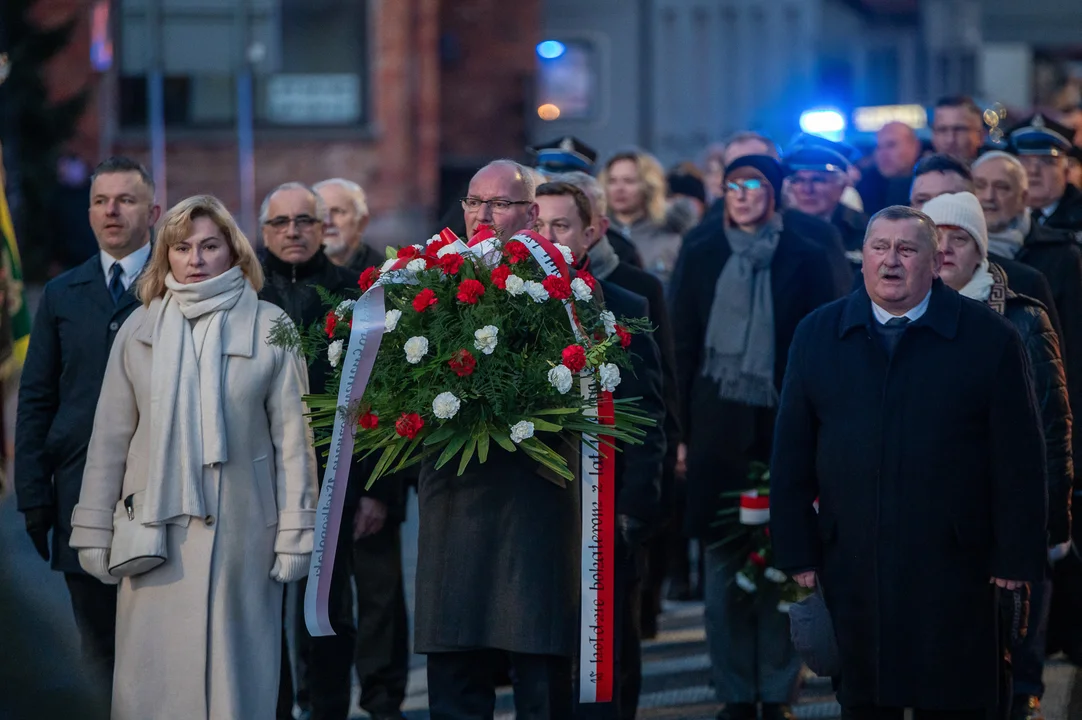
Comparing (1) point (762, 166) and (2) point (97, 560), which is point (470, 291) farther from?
(1) point (762, 166)

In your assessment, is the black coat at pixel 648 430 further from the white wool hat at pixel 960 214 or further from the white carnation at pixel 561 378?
the white wool hat at pixel 960 214

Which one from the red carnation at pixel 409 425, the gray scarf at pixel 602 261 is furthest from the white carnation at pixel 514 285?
the gray scarf at pixel 602 261

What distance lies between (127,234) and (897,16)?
126 feet

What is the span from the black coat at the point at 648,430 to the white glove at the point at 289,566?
1.27m

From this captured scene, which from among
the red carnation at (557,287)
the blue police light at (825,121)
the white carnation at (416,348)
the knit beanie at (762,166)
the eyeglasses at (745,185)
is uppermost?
the blue police light at (825,121)

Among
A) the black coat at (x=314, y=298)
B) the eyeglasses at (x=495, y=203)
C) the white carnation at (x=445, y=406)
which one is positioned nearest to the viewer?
the white carnation at (x=445, y=406)

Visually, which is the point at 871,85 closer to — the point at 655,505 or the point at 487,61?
the point at 487,61

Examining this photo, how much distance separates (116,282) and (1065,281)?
4.42 m

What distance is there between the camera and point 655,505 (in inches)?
277

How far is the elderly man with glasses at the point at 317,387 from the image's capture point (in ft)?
25.2

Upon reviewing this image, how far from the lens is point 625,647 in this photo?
7.63 meters

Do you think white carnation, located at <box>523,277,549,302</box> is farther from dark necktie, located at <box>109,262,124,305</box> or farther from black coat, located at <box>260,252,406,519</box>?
dark necktie, located at <box>109,262,124,305</box>

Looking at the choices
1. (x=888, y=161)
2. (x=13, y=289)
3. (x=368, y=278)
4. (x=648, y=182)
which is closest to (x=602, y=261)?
(x=368, y=278)

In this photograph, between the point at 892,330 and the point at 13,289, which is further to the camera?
the point at 13,289
